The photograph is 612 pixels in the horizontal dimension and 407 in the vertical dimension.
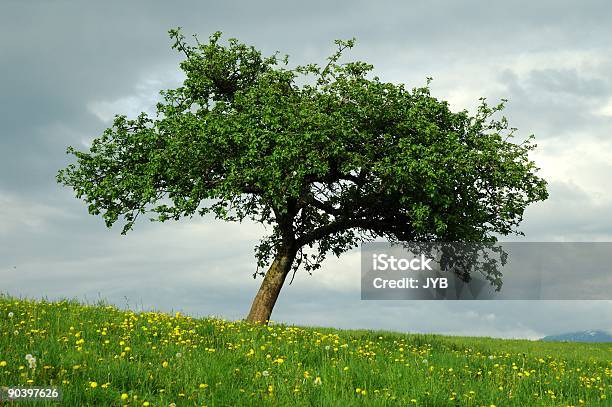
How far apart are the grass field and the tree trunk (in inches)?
269

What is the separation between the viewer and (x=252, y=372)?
41.1ft

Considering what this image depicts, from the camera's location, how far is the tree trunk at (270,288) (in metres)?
25.5

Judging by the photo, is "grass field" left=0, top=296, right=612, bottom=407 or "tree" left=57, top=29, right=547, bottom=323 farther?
"tree" left=57, top=29, right=547, bottom=323

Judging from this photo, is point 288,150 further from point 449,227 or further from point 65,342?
point 65,342

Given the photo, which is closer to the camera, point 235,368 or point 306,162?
point 235,368

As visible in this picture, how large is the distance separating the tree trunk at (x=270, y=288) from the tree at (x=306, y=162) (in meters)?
0.06

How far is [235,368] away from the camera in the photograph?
1268cm

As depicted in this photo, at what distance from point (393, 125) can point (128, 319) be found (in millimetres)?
11712

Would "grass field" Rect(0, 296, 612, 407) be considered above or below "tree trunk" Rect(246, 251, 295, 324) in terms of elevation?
below

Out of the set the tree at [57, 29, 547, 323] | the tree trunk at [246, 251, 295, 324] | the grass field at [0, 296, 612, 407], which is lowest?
the grass field at [0, 296, 612, 407]

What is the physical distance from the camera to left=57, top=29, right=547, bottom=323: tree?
71.6ft

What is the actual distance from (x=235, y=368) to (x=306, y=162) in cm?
1001

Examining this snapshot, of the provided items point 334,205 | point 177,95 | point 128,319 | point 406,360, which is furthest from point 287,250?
point 406,360

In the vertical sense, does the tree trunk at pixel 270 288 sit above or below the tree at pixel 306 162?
below
